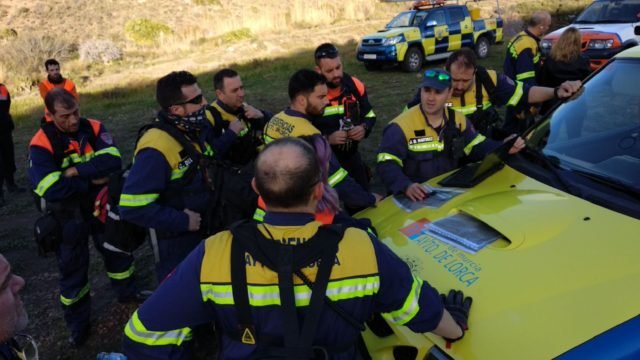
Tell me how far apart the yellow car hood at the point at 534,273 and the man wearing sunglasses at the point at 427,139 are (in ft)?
2.64

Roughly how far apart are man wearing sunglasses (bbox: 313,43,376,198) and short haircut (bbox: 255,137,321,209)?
224 centimetres

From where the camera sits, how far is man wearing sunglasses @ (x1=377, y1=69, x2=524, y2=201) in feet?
10.0

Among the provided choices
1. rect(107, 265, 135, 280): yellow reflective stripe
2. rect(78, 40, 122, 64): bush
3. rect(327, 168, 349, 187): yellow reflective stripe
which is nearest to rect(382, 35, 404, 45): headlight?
rect(327, 168, 349, 187): yellow reflective stripe

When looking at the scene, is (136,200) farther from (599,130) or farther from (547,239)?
(599,130)

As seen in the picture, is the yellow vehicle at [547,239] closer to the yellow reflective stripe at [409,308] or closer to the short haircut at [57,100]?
the yellow reflective stripe at [409,308]

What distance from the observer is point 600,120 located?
279 cm

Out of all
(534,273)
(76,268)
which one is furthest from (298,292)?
Result: (76,268)

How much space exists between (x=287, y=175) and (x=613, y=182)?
5.55ft

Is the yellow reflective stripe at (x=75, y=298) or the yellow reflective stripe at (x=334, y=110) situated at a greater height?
the yellow reflective stripe at (x=334, y=110)

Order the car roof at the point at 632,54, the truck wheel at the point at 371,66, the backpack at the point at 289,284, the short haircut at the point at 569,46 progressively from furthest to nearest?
the truck wheel at the point at 371,66
the short haircut at the point at 569,46
the car roof at the point at 632,54
the backpack at the point at 289,284

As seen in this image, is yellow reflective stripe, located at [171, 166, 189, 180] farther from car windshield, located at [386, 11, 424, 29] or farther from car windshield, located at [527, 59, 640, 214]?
car windshield, located at [386, 11, 424, 29]

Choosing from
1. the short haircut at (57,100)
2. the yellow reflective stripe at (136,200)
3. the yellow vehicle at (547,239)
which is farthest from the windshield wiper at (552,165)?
the short haircut at (57,100)

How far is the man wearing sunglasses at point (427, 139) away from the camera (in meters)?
3.05

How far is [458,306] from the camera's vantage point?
5.53ft
